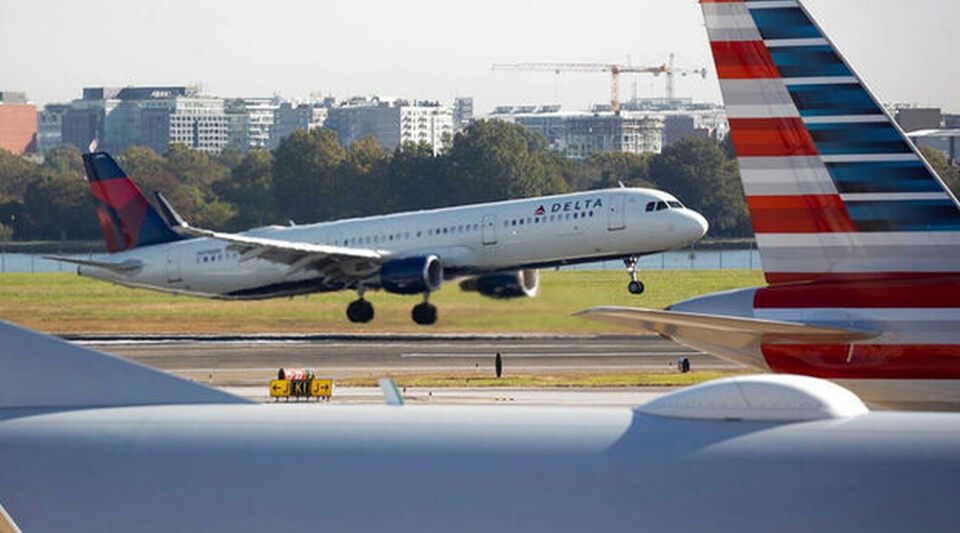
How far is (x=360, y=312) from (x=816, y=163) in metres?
46.3

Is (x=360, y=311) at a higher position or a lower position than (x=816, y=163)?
lower

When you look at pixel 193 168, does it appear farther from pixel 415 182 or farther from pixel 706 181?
pixel 706 181

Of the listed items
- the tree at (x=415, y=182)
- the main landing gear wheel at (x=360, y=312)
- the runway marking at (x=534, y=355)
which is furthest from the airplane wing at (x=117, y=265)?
the tree at (x=415, y=182)

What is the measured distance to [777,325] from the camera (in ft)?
61.1

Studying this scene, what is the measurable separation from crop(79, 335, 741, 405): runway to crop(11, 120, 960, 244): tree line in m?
47.2

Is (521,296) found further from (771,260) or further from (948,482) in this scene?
(948,482)

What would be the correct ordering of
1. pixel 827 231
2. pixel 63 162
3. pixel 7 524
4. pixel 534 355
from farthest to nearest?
pixel 63 162 < pixel 534 355 < pixel 827 231 < pixel 7 524

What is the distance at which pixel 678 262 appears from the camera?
121625mm

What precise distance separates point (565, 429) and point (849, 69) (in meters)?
10.3

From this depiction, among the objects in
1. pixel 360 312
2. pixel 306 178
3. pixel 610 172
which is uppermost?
pixel 610 172

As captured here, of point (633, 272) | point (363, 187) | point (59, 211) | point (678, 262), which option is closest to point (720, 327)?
point (633, 272)

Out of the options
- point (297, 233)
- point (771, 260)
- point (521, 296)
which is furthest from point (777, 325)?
point (297, 233)

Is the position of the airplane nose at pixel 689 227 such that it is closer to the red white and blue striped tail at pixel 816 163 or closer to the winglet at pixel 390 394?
the red white and blue striped tail at pixel 816 163

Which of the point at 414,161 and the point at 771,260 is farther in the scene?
the point at 414,161
